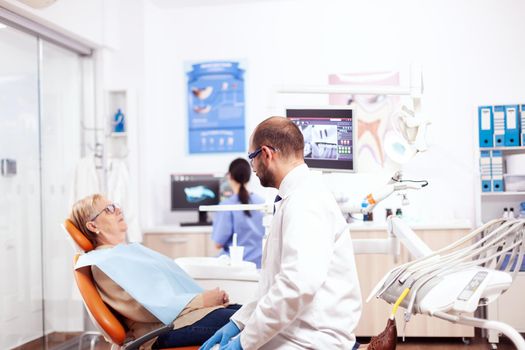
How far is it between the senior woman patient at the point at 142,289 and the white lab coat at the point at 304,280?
580 millimetres

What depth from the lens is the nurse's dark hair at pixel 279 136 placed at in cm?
175

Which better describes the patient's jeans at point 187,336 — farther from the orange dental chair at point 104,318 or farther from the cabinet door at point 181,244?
the cabinet door at point 181,244

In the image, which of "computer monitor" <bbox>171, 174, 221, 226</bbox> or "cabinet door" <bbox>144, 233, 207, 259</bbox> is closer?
"cabinet door" <bbox>144, 233, 207, 259</bbox>

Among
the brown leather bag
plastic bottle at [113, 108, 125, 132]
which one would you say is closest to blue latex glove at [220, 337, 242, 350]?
the brown leather bag

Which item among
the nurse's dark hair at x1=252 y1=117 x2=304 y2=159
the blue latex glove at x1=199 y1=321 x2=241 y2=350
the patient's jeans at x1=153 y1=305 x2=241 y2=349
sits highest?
the nurse's dark hair at x1=252 y1=117 x2=304 y2=159

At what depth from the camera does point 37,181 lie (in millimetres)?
4062

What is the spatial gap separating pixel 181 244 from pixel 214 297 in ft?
6.30

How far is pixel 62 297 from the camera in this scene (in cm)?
435

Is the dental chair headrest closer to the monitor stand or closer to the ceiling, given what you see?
the monitor stand

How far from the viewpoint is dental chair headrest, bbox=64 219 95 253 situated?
2477mm

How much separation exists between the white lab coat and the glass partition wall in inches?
94.6

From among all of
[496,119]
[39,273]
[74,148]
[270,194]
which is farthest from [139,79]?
[496,119]

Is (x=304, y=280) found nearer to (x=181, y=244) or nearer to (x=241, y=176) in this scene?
(x=241, y=176)

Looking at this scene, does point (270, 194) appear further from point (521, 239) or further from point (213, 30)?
point (213, 30)
